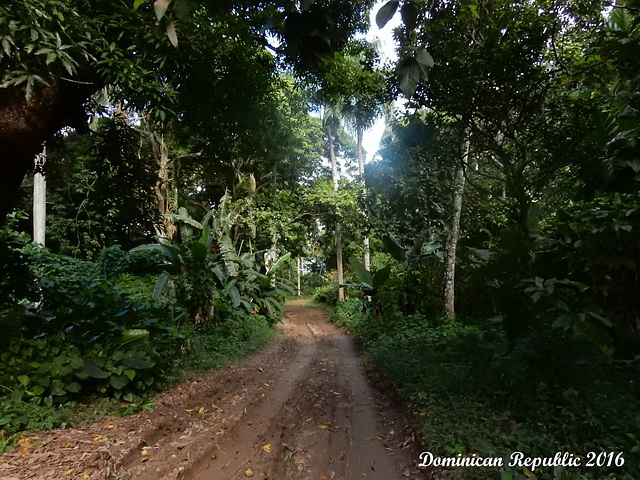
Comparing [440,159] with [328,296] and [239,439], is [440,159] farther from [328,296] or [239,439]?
[328,296]

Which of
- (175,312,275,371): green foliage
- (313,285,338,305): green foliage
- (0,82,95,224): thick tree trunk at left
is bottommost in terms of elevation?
(313,285,338,305): green foliage

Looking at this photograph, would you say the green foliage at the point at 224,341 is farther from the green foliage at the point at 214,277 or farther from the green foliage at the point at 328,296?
the green foliage at the point at 328,296

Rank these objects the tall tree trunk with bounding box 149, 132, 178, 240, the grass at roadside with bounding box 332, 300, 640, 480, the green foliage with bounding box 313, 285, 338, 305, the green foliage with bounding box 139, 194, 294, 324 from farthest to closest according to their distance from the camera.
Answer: the green foliage with bounding box 313, 285, 338, 305 < the tall tree trunk with bounding box 149, 132, 178, 240 < the green foliage with bounding box 139, 194, 294, 324 < the grass at roadside with bounding box 332, 300, 640, 480

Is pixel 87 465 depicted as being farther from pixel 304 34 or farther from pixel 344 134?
pixel 344 134

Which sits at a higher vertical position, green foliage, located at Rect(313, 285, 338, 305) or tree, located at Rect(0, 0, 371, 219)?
tree, located at Rect(0, 0, 371, 219)

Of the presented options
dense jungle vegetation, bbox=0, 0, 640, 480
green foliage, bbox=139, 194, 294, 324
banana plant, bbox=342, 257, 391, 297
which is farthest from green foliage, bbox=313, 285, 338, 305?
dense jungle vegetation, bbox=0, 0, 640, 480

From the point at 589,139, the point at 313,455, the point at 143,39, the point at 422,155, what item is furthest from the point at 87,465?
the point at 422,155

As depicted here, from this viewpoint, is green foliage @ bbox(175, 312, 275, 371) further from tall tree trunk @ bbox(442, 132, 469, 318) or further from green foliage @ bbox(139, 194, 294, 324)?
tall tree trunk @ bbox(442, 132, 469, 318)

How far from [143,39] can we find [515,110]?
504 centimetres

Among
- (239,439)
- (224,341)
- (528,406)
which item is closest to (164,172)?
(224,341)

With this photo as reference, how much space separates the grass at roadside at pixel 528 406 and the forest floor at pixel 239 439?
42cm

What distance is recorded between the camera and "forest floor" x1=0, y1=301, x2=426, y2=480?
9.37 feet

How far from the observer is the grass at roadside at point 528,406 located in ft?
9.00

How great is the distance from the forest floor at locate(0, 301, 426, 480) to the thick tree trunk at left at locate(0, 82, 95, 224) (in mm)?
2399
